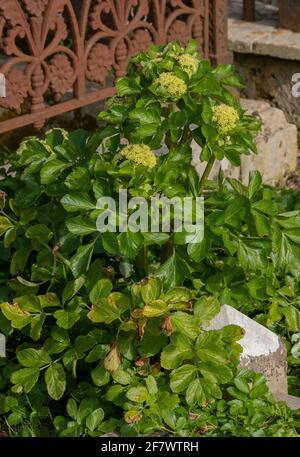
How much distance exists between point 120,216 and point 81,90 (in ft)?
5.67

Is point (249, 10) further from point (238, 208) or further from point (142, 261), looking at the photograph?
point (238, 208)

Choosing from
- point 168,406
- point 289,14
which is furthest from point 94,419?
point 289,14

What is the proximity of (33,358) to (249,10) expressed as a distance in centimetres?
375

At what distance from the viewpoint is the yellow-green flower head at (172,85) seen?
122 inches

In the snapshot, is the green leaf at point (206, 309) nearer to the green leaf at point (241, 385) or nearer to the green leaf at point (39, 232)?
the green leaf at point (241, 385)

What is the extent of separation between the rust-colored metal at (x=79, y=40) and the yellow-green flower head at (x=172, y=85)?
1224 mm

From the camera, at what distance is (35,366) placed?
310 centimetres

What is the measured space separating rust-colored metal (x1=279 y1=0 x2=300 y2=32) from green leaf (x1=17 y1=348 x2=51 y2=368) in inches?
136

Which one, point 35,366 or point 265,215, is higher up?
point 265,215

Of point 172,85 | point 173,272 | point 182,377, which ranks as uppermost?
point 172,85

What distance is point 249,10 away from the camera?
6.21 metres

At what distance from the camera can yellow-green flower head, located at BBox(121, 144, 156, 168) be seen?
2.96 metres
